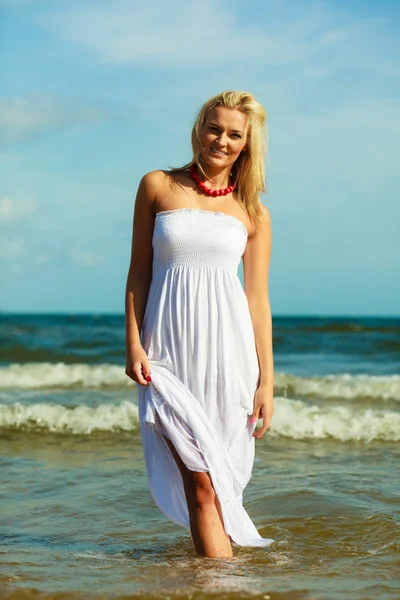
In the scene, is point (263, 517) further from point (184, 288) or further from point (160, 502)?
point (184, 288)

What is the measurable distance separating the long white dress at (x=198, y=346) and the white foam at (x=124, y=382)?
1024 centimetres

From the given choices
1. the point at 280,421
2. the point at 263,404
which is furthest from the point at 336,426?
the point at 263,404

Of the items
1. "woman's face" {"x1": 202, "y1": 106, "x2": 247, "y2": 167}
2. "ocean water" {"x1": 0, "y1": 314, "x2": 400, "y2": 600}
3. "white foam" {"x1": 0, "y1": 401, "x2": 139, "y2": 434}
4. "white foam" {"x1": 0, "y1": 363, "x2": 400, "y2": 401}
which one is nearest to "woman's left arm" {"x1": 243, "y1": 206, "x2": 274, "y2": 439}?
"woman's face" {"x1": 202, "y1": 106, "x2": 247, "y2": 167}

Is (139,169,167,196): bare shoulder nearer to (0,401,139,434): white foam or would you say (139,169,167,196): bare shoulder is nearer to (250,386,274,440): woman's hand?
(250,386,274,440): woman's hand

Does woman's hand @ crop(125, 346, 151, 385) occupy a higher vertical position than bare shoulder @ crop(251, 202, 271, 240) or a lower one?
lower

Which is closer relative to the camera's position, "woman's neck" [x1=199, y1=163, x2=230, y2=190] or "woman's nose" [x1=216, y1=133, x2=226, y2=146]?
"woman's nose" [x1=216, y1=133, x2=226, y2=146]

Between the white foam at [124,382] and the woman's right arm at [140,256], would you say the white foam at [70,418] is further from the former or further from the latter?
the woman's right arm at [140,256]

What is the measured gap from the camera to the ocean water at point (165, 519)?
12.3ft

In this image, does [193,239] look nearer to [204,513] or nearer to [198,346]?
[198,346]

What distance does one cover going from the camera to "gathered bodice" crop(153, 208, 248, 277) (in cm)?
398

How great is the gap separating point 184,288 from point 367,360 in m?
19.3

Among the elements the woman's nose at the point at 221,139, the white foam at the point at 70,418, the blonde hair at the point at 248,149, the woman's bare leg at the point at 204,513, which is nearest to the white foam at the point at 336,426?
the white foam at the point at 70,418

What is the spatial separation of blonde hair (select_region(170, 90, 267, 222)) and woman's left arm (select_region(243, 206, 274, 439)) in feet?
0.38

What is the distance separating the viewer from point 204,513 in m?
3.97
